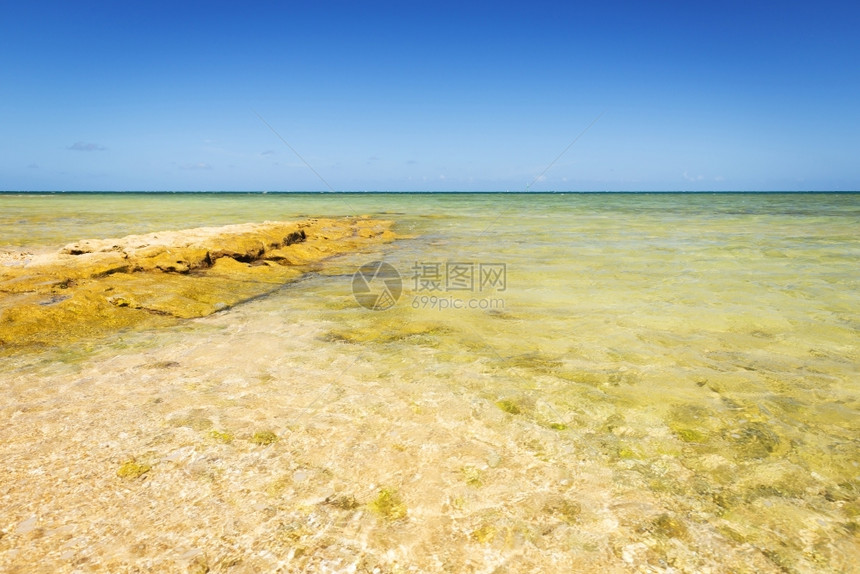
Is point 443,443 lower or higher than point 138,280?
lower

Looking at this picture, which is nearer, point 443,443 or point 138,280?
point 443,443

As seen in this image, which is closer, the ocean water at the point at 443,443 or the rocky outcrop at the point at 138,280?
the ocean water at the point at 443,443

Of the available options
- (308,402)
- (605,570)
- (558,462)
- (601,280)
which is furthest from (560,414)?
(601,280)

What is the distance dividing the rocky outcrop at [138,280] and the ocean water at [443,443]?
60 cm

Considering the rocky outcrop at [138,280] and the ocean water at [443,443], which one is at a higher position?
the rocky outcrop at [138,280]

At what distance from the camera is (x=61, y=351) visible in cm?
366

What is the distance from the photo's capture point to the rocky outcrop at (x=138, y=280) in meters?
4.32

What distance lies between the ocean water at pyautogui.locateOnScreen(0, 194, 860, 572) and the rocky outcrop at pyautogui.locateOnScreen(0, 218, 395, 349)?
604 mm

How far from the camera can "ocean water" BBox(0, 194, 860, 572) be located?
1740mm

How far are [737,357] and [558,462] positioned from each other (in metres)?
2.38

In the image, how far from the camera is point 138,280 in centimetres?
580

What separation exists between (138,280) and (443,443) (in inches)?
206

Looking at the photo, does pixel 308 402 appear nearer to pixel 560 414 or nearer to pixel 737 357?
pixel 560 414

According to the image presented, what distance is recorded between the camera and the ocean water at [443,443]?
68.5 inches
